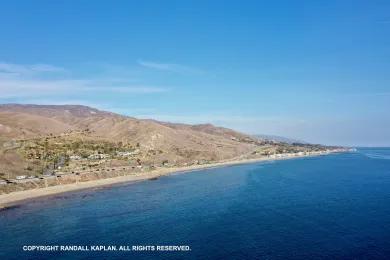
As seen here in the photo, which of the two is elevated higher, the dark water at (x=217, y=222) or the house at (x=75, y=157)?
the house at (x=75, y=157)

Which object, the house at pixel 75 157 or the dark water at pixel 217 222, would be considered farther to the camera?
the house at pixel 75 157

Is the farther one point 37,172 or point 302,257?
point 37,172

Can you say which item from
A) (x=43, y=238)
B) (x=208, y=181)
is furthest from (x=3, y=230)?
(x=208, y=181)

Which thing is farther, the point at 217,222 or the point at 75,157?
the point at 75,157

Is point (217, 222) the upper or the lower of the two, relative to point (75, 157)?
lower

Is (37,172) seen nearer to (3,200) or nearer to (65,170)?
(65,170)

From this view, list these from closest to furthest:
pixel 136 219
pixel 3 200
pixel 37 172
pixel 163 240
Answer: pixel 163 240 → pixel 136 219 → pixel 3 200 → pixel 37 172

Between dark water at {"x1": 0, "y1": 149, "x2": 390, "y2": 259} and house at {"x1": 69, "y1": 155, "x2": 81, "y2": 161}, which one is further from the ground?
house at {"x1": 69, "y1": 155, "x2": 81, "y2": 161}

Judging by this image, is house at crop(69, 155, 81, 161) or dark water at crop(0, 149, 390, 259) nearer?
dark water at crop(0, 149, 390, 259)
